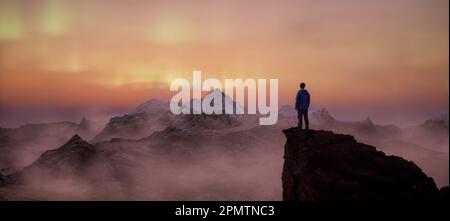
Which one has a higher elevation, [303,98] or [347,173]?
[303,98]

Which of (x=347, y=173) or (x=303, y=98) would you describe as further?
(x=303, y=98)

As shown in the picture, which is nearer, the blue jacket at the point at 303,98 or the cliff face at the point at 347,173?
the cliff face at the point at 347,173

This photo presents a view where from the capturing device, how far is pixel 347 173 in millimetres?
30766

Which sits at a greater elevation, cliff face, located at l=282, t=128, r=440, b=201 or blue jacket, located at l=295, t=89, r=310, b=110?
blue jacket, located at l=295, t=89, r=310, b=110

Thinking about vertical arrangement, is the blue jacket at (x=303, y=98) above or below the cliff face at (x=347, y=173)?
above

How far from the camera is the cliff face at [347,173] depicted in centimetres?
2833

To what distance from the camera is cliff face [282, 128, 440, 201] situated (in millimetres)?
28328

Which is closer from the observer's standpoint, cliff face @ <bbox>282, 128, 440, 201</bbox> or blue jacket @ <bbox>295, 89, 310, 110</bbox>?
cliff face @ <bbox>282, 128, 440, 201</bbox>
